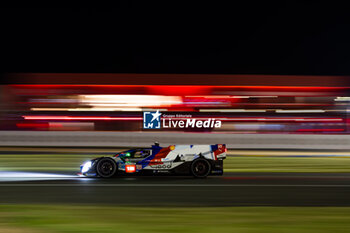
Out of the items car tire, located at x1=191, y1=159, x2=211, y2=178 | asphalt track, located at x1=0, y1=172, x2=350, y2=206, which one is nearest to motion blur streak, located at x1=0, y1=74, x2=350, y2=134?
asphalt track, located at x1=0, y1=172, x2=350, y2=206

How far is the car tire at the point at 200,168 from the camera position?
13812 mm

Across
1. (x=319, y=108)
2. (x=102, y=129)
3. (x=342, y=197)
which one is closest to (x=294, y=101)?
(x=319, y=108)

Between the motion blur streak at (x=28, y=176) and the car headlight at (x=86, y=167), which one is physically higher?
the car headlight at (x=86, y=167)

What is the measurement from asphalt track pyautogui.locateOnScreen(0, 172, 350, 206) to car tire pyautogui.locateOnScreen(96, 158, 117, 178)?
0.31 meters

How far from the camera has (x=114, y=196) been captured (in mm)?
10078

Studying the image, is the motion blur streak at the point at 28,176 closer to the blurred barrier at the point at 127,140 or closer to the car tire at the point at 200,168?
the car tire at the point at 200,168

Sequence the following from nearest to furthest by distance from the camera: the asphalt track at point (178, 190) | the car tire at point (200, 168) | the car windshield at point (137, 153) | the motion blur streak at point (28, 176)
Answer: the asphalt track at point (178, 190) < the motion blur streak at point (28, 176) < the car windshield at point (137, 153) < the car tire at point (200, 168)

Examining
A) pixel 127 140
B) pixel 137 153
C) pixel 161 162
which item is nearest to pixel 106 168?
pixel 137 153

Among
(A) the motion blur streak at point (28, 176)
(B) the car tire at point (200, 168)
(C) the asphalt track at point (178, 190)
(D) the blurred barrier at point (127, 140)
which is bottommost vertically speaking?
(C) the asphalt track at point (178, 190)

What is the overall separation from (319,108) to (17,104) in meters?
18.6

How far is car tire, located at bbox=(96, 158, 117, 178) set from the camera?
1342 centimetres

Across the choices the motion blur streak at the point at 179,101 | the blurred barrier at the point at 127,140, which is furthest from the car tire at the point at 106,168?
the motion blur streak at the point at 179,101

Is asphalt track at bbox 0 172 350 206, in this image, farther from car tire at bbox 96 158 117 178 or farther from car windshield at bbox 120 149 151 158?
car windshield at bbox 120 149 151 158

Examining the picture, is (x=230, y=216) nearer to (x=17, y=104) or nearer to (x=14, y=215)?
(x=14, y=215)
